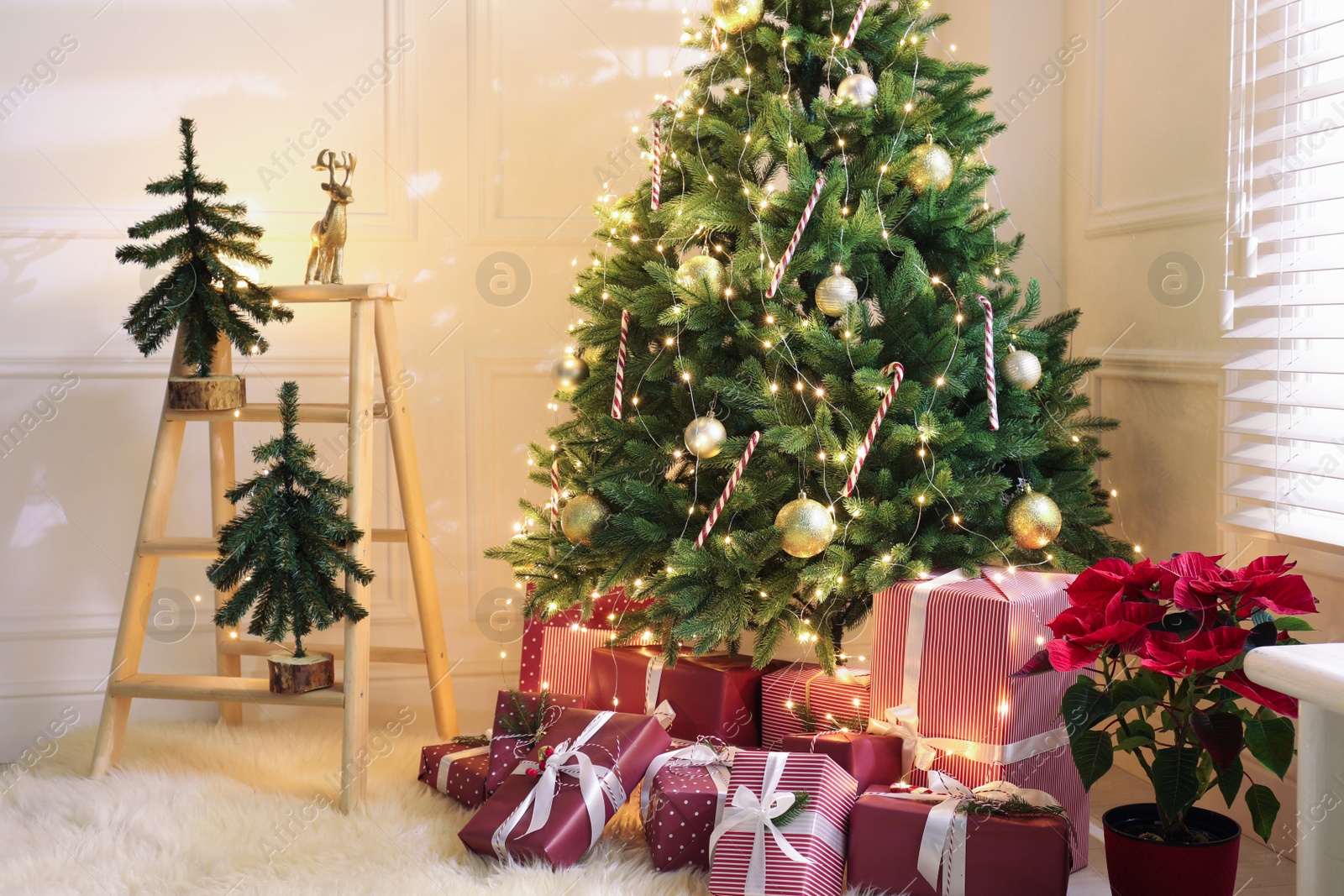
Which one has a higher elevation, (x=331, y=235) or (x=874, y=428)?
(x=331, y=235)

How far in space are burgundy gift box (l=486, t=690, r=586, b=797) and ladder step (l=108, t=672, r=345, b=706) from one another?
31 centimetres

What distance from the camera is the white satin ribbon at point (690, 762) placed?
1694mm

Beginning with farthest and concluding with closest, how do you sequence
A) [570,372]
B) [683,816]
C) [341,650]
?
[341,650] < [570,372] < [683,816]

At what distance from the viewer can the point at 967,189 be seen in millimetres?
1850

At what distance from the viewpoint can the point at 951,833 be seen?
1.46m

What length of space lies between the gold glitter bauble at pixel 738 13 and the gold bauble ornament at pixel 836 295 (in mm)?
Result: 519

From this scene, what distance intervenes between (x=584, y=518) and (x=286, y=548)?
536 millimetres

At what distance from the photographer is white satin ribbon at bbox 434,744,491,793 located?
1933 mm

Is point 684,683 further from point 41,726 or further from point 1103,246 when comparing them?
point 41,726

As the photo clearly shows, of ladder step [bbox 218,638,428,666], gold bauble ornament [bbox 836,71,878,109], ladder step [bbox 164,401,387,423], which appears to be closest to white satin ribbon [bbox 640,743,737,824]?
ladder step [bbox 218,638,428,666]

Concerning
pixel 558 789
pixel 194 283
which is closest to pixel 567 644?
pixel 558 789

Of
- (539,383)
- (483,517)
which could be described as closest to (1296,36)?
(539,383)

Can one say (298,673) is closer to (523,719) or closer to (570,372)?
(523,719)

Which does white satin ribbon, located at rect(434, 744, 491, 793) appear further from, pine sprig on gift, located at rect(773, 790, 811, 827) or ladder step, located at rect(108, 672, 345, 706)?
pine sprig on gift, located at rect(773, 790, 811, 827)
